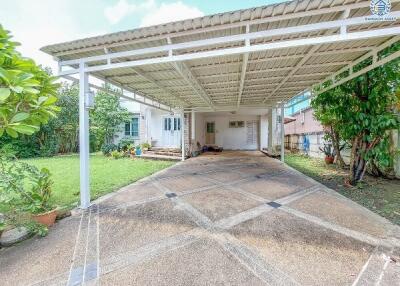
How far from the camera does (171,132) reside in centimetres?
1317

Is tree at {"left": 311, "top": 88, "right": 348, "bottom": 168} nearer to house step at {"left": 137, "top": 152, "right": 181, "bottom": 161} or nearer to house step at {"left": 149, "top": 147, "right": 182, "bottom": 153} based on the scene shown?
house step at {"left": 137, "top": 152, "right": 181, "bottom": 161}

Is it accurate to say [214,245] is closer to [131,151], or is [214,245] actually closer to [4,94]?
[4,94]

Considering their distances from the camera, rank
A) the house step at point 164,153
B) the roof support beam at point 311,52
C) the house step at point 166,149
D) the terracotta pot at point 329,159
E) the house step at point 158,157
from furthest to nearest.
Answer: the house step at point 166,149 < the house step at point 164,153 < the house step at point 158,157 < the terracotta pot at point 329,159 < the roof support beam at point 311,52

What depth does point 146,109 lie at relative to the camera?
12.9 metres

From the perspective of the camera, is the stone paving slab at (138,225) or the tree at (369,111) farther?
the tree at (369,111)

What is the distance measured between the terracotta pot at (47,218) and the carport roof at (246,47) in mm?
2709

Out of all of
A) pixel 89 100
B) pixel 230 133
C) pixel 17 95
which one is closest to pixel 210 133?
pixel 230 133

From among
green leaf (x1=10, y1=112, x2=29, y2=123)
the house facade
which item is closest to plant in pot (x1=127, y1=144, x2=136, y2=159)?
the house facade

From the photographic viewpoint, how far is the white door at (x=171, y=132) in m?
13.0

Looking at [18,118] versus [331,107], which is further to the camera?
[331,107]

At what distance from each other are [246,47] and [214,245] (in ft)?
9.64

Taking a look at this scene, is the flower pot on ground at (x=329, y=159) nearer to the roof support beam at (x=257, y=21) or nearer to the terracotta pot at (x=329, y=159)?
the terracotta pot at (x=329, y=159)

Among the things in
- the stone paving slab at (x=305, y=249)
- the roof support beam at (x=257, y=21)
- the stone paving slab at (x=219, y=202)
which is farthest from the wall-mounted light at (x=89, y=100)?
the stone paving slab at (x=305, y=249)

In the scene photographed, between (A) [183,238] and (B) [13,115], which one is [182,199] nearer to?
(A) [183,238]
